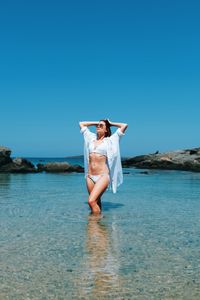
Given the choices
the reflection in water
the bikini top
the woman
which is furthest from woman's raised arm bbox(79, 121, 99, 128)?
the reflection in water

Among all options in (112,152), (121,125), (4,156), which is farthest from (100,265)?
(4,156)

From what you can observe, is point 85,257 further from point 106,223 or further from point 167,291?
point 106,223

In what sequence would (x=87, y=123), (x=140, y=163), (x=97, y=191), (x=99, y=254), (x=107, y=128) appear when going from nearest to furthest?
(x=99, y=254) → (x=97, y=191) → (x=107, y=128) → (x=87, y=123) → (x=140, y=163)

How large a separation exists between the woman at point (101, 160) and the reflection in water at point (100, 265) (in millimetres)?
2682

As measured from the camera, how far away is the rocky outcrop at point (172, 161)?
59.9 m

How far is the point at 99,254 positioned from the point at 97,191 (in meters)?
5.26

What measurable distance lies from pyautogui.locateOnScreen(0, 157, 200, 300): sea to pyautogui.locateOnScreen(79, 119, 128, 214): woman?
86cm

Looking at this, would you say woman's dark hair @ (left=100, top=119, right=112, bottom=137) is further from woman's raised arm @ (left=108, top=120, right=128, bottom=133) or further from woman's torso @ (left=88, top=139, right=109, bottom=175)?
woman's torso @ (left=88, top=139, right=109, bottom=175)

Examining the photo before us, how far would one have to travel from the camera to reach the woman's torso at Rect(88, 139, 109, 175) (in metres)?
13.8

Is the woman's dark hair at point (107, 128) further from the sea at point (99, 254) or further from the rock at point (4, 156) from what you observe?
the rock at point (4, 156)

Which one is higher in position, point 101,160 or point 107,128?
point 107,128

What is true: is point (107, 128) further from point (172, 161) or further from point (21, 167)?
point (172, 161)

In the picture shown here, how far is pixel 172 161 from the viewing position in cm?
6469

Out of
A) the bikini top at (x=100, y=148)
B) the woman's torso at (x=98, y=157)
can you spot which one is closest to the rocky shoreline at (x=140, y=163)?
the woman's torso at (x=98, y=157)
